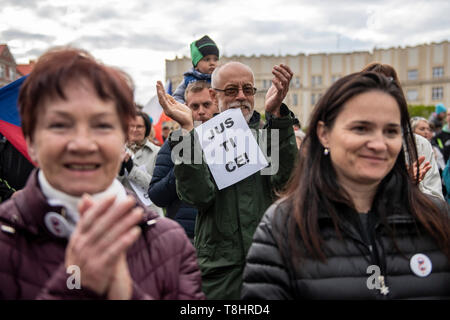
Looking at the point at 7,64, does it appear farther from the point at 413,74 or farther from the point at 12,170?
the point at 413,74

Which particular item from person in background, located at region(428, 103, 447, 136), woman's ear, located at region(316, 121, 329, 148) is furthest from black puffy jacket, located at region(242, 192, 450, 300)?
person in background, located at region(428, 103, 447, 136)

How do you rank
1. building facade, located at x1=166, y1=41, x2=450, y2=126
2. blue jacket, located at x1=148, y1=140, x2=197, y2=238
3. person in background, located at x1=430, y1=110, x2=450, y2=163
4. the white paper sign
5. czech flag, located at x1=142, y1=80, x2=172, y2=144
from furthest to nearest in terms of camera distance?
building facade, located at x1=166, y1=41, x2=450, y2=126 → czech flag, located at x1=142, y1=80, x2=172, y2=144 → person in background, located at x1=430, y1=110, x2=450, y2=163 → blue jacket, located at x1=148, y1=140, x2=197, y2=238 → the white paper sign

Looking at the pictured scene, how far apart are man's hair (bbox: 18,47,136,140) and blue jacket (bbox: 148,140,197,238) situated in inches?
85.9

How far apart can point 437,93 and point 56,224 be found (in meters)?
71.8

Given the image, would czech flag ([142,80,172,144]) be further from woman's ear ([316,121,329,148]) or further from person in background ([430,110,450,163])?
woman's ear ([316,121,329,148])

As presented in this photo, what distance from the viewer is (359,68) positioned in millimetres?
66812

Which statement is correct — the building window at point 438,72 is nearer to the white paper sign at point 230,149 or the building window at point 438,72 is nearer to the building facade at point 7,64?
the building facade at point 7,64

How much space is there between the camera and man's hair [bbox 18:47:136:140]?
1.72m

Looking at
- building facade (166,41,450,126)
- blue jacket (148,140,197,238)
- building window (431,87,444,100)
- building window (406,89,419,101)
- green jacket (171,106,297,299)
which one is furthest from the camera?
building window (406,89,419,101)

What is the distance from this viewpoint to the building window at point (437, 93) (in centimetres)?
6500

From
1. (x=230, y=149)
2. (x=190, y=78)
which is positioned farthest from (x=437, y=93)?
(x=230, y=149)

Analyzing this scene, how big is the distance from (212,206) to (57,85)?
178cm

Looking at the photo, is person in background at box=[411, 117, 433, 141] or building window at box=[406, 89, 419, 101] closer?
person in background at box=[411, 117, 433, 141]

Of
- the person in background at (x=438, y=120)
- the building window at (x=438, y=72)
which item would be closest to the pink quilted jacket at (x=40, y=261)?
the person in background at (x=438, y=120)
